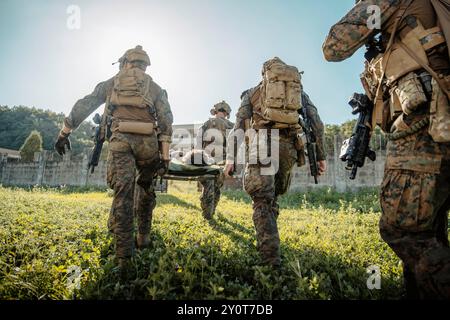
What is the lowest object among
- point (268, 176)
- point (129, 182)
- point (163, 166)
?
point (129, 182)

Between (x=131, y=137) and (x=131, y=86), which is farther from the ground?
(x=131, y=86)

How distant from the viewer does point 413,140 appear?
2146mm

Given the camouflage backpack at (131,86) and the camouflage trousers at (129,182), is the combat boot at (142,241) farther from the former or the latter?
the camouflage backpack at (131,86)

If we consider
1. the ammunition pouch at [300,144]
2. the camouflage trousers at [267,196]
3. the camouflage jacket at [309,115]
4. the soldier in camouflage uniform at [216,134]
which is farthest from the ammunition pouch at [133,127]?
the soldier in camouflage uniform at [216,134]

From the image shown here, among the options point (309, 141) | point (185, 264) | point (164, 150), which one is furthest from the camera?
point (164, 150)

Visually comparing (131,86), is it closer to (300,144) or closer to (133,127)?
(133,127)

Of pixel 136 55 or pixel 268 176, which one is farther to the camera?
pixel 136 55

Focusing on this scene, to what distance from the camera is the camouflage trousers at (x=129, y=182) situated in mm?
3391

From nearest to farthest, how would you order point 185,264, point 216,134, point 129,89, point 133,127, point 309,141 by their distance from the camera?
point 185,264, point 133,127, point 129,89, point 309,141, point 216,134

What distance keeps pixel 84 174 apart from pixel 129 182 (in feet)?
64.6

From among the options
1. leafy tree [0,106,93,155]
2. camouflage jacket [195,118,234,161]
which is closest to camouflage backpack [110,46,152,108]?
camouflage jacket [195,118,234,161]

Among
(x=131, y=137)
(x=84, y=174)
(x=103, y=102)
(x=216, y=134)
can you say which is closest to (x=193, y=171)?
(x=216, y=134)
